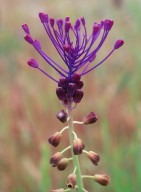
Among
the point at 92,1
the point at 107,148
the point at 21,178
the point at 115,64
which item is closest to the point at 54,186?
the point at 21,178

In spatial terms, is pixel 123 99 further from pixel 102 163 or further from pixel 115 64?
pixel 115 64

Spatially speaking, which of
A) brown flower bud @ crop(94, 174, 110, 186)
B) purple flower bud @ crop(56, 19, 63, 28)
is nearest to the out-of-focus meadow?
brown flower bud @ crop(94, 174, 110, 186)

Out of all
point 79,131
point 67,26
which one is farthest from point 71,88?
point 79,131

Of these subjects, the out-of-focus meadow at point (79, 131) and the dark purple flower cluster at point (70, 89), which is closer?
the dark purple flower cluster at point (70, 89)

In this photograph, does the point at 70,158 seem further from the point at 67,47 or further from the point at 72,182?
the point at 67,47

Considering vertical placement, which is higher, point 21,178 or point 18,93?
point 18,93

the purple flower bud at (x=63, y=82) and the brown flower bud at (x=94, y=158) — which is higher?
the purple flower bud at (x=63, y=82)

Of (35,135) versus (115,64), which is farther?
(115,64)

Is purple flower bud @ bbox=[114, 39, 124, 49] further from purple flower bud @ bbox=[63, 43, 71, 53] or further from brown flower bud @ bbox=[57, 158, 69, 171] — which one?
brown flower bud @ bbox=[57, 158, 69, 171]

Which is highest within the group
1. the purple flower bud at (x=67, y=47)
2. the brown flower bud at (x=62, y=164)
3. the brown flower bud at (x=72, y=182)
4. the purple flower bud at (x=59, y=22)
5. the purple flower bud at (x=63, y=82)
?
the purple flower bud at (x=59, y=22)

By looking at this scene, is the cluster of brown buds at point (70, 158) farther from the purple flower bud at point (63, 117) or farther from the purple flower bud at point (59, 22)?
the purple flower bud at point (59, 22)

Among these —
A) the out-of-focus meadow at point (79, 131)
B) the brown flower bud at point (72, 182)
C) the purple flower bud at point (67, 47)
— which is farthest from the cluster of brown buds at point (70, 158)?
the out-of-focus meadow at point (79, 131)
